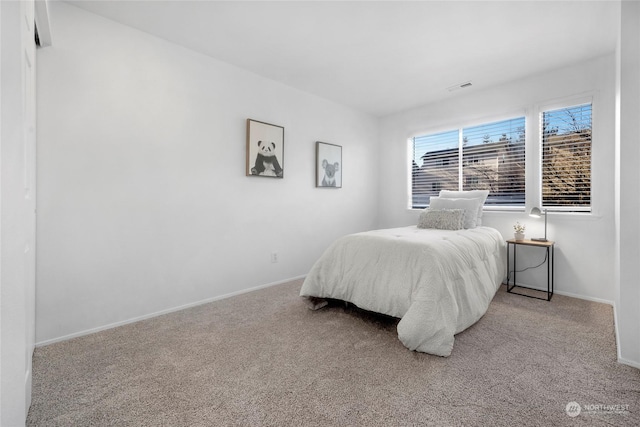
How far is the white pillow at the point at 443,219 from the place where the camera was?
3079 millimetres

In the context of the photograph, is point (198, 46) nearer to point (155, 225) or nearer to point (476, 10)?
point (155, 225)

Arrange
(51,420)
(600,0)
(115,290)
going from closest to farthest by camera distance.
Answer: (51,420), (600,0), (115,290)

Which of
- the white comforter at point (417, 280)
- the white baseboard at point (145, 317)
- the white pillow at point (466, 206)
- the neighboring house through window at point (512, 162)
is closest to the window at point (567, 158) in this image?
the neighboring house through window at point (512, 162)

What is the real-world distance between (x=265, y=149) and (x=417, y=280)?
2.16 metres

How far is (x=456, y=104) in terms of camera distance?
153 inches

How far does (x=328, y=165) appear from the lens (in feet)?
13.2

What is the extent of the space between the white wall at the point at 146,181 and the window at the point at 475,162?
1.95 metres

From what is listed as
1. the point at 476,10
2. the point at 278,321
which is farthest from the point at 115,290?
the point at 476,10

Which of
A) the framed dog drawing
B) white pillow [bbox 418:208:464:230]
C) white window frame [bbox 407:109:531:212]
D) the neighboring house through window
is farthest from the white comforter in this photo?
the framed dog drawing

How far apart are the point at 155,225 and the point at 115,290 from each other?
1.93 ft

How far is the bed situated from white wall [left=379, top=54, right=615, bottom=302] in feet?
2.99

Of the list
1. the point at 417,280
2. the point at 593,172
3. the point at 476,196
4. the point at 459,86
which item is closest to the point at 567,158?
the point at 593,172

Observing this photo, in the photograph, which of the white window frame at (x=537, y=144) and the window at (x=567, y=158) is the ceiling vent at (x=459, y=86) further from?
the window at (x=567, y=158)

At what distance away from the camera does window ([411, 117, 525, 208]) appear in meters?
3.45
